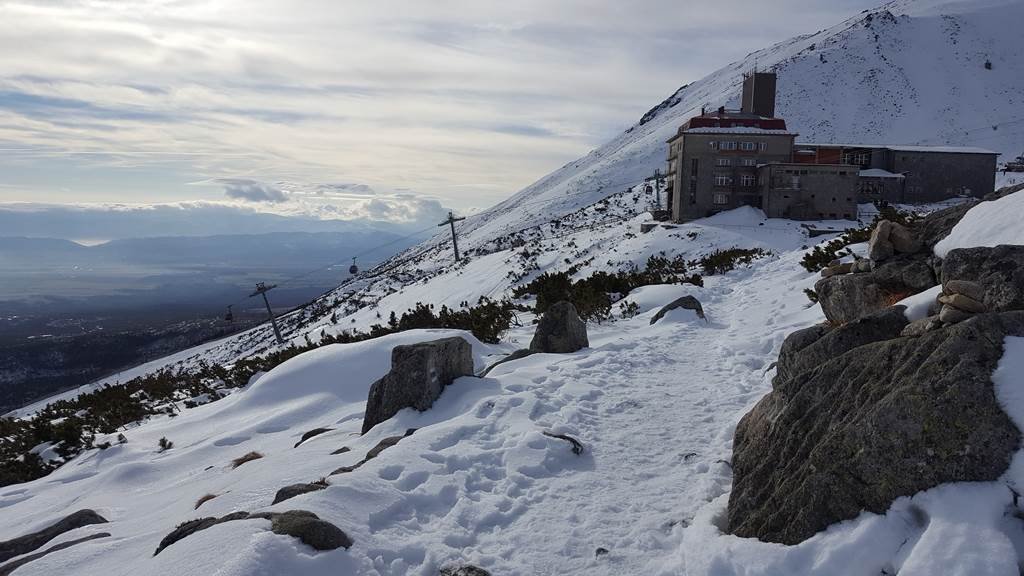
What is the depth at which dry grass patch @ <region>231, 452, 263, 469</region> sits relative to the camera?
7453 millimetres

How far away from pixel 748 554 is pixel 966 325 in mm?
2170

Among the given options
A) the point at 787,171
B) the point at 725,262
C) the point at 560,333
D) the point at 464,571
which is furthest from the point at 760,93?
the point at 464,571

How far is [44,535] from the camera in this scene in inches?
228

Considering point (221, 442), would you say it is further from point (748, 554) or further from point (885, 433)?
point (885, 433)

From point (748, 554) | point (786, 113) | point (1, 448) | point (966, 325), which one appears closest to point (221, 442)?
point (1, 448)

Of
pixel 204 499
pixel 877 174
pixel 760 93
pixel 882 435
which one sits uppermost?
pixel 760 93

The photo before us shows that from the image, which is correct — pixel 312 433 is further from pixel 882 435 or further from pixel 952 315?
pixel 952 315

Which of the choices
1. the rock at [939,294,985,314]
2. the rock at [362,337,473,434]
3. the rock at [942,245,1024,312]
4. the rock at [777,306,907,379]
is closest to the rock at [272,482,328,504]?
the rock at [362,337,473,434]

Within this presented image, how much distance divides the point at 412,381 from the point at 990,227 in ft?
23.0

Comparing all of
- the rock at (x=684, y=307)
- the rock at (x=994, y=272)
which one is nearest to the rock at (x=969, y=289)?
the rock at (x=994, y=272)

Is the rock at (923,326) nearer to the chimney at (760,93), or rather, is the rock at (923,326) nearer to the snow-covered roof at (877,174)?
the snow-covered roof at (877,174)

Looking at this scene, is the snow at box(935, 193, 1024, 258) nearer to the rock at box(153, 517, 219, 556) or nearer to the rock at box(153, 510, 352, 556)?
the rock at box(153, 510, 352, 556)

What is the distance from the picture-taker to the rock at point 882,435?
129 inches

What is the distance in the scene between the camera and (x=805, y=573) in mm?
3424
